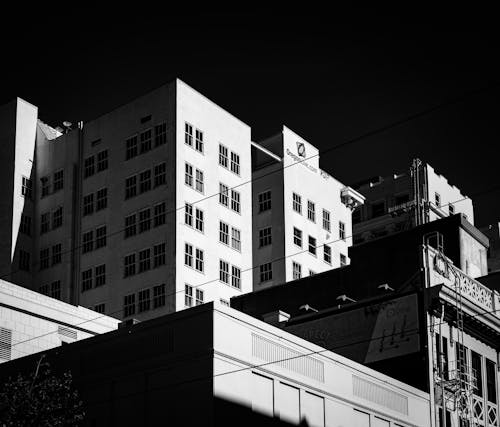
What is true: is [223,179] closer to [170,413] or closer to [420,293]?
[420,293]

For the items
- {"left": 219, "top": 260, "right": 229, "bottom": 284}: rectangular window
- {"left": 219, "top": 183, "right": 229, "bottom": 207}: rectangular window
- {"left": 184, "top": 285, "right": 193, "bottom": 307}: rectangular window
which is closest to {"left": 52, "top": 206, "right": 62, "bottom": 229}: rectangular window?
{"left": 219, "top": 183, "right": 229, "bottom": 207}: rectangular window

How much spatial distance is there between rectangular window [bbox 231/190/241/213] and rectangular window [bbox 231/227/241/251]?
1959 mm

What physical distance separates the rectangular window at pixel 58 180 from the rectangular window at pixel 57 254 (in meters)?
5.15

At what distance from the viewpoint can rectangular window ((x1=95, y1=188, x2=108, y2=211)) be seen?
9500 centimetres

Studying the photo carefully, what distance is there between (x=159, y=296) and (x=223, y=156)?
1526cm

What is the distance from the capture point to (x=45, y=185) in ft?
330

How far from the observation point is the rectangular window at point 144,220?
9000 cm

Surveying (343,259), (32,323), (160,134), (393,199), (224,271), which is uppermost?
(393,199)

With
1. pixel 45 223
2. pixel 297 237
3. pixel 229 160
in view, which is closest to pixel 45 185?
pixel 45 223

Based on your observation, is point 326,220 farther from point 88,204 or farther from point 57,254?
point 57,254

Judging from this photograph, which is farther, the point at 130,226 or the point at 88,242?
the point at 88,242

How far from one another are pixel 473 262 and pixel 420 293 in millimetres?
10096

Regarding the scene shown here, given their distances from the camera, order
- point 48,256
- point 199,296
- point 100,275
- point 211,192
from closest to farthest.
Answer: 1. point 199,296
2. point 100,275
3. point 211,192
4. point 48,256

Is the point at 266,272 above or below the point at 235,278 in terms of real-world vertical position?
above
